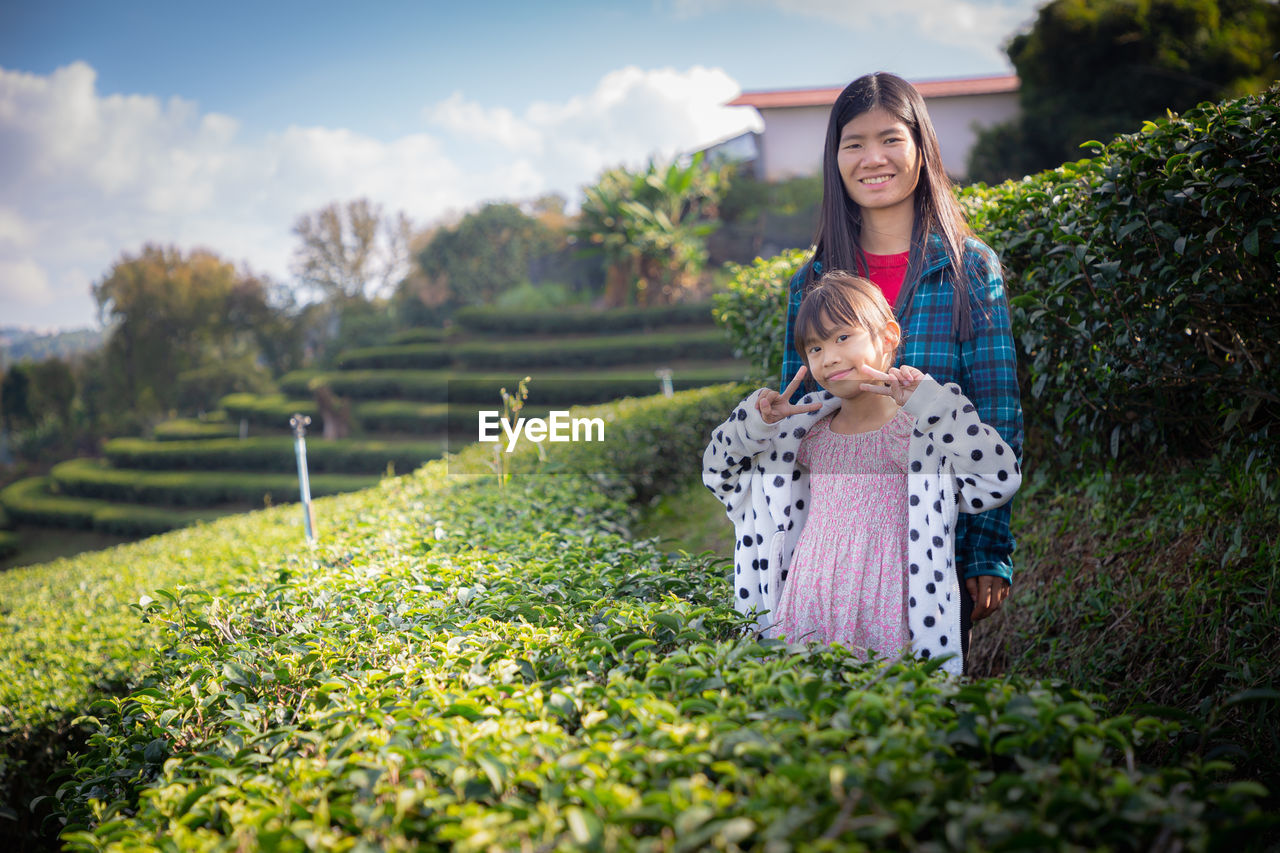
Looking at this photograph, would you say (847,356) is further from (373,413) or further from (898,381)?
(373,413)

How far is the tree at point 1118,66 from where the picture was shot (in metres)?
13.4

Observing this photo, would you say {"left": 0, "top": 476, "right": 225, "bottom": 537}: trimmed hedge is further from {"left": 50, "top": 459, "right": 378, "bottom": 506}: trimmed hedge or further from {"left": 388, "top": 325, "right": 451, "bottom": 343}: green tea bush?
{"left": 388, "top": 325, "right": 451, "bottom": 343}: green tea bush

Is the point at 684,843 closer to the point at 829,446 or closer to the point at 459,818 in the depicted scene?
the point at 459,818

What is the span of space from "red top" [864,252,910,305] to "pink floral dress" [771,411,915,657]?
333 millimetres

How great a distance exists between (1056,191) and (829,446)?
1.55 meters

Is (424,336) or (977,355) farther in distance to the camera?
(424,336)

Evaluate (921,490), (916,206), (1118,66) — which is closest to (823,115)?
(1118,66)

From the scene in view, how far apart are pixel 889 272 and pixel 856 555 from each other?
64cm

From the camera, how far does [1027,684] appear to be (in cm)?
116

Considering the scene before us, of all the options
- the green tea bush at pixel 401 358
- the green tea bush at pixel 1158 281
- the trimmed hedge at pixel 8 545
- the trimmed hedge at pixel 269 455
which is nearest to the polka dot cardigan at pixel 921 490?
the green tea bush at pixel 1158 281

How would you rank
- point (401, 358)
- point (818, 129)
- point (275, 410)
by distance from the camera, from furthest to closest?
point (818, 129) → point (401, 358) → point (275, 410)

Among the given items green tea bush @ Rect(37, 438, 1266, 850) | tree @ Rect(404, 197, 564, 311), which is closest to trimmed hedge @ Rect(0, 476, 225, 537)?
tree @ Rect(404, 197, 564, 311)

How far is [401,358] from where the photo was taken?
2181 cm

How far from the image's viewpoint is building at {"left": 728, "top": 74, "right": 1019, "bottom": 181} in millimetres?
19594
